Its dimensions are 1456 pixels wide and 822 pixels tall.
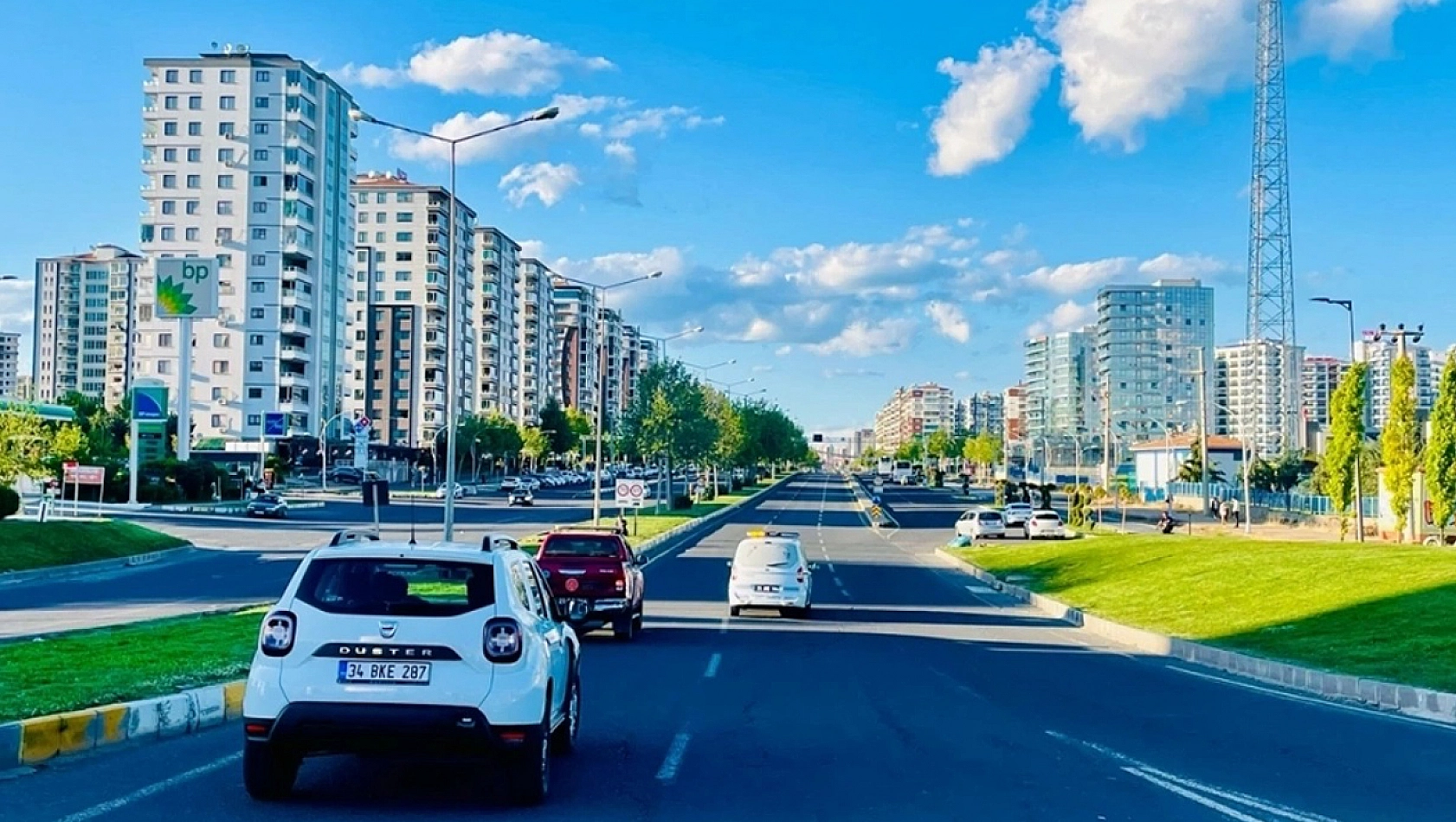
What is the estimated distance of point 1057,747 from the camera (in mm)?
11789

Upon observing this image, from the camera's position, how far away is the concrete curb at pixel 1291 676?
15.6 meters

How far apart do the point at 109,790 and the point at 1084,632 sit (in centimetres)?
2122

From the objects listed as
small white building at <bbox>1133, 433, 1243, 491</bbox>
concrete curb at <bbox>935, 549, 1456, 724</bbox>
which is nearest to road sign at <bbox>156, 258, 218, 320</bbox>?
concrete curb at <bbox>935, 549, 1456, 724</bbox>

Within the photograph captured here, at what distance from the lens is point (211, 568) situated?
3906cm

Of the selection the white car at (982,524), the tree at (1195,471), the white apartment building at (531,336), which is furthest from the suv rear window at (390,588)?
the white apartment building at (531,336)

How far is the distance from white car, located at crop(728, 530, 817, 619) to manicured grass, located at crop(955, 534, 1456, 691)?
6.30m

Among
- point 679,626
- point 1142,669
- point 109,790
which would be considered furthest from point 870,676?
point 109,790

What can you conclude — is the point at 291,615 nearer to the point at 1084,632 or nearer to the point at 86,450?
the point at 1084,632

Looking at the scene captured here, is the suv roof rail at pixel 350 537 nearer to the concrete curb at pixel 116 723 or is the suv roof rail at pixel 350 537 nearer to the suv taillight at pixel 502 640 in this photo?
the suv taillight at pixel 502 640

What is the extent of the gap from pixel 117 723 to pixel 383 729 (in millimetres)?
4251

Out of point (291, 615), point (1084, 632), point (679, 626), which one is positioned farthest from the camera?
point (1084, 632)

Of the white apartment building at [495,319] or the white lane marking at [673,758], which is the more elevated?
the white apartment building at [495,319]

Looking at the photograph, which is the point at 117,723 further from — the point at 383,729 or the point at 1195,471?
the point at 1195,471

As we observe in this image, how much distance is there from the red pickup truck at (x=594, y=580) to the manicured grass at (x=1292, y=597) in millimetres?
9560
